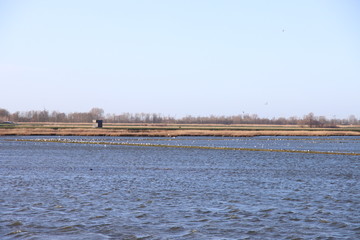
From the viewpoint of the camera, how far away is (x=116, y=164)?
45844mm

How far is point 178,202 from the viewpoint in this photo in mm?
23828

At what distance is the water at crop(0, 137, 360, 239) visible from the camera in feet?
59.0

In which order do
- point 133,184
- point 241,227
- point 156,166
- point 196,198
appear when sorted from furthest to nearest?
point 156,166 → point 133,184 → point 196,198 → point 241,227

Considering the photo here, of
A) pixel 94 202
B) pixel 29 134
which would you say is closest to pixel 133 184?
pixel 94 202

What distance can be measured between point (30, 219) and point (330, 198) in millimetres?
13905

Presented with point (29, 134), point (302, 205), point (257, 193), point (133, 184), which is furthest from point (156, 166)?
point (29, 134)

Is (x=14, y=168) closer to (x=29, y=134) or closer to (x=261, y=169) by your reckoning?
(x=261, y=169)

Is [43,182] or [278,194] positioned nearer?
[278,194]

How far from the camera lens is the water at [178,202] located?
17969mm

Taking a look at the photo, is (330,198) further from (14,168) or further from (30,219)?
(14,168)

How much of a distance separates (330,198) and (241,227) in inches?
340

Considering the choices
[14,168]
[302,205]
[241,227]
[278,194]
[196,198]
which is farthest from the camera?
[14,168]

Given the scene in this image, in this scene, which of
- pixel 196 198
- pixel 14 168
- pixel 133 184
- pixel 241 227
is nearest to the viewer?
pixel 241 227

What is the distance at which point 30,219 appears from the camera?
1955cm
